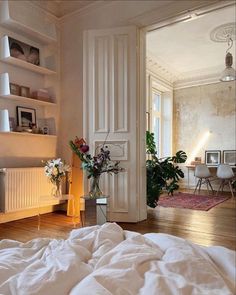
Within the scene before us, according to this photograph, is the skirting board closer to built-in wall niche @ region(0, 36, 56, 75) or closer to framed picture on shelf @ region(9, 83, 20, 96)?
framed picture on shelf @ region(9, 83, 20, 96)

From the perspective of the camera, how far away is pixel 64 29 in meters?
4.15

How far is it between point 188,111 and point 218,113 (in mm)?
811

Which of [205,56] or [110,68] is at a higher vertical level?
[205,56]

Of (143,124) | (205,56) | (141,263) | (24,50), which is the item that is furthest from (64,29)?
(141,263)

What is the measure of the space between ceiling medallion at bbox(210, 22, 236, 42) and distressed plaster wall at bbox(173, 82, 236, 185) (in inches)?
77.4

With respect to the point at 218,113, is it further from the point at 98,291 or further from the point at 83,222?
the point at 98,291

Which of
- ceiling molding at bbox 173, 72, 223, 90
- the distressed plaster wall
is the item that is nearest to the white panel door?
the distressed plaster wall

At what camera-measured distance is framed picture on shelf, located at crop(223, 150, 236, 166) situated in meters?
6.59

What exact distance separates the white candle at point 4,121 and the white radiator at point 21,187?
52cm

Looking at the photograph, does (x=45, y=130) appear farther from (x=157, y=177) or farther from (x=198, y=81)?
(x=198, y=81)

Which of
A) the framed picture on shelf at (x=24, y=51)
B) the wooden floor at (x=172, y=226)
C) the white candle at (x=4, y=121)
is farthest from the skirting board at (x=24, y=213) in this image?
the framed picture on shelf at (x=24, y=51)

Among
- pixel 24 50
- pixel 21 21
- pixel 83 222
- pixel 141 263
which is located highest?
pixel 21 21

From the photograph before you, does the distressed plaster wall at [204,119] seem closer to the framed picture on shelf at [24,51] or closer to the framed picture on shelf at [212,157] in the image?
the framed picture on shelf at [212,157]

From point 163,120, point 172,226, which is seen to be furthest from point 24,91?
point 163,120
